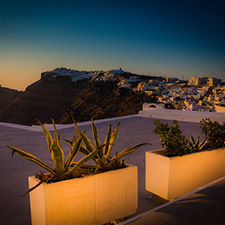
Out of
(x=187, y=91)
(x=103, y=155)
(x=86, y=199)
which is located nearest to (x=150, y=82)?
(x=187, y=91)

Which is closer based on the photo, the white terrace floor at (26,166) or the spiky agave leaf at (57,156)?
the spiky agave leaf at (57,156)

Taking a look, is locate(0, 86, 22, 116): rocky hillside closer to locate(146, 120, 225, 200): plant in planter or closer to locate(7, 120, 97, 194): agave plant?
locate(146, 120, 225, 200): plant in planter

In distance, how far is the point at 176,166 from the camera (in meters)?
2.28

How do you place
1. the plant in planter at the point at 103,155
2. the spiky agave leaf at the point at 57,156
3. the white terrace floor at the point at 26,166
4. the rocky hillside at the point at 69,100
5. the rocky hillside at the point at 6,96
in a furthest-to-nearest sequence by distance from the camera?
1. the rocky hillside at the point at 6,96
2. the rocky hillside at the point at 69,100
3. the white terrace floor at the point at 26,166
4. the plant in planter at the point at 103,155
5. the spiky agave leaf at the point at 57,156

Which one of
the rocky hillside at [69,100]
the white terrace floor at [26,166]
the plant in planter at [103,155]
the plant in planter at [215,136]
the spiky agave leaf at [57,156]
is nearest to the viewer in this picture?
the spiky agave leaf at [57,156]

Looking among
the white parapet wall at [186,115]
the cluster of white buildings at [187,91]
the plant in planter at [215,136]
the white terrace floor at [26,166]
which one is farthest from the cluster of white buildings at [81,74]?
the plant in planter at [215,136]

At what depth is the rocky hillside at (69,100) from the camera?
65.3 meters

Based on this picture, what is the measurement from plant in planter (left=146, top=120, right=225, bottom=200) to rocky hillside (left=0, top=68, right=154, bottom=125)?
178 ft

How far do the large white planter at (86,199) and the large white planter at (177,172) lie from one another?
47cm

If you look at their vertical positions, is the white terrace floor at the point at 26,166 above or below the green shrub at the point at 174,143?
below

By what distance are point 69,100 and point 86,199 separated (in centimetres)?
8935

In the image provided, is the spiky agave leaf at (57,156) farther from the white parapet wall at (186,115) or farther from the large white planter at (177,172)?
the white parapet wall at (186,115)

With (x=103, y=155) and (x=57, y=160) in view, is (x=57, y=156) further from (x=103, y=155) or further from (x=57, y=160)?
(x=103, y=155)

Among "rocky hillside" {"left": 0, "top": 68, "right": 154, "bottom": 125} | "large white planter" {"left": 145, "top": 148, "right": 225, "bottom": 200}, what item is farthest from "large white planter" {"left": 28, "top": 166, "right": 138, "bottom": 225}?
"rocky hillside" {"left": 0, "top": 68, "right": 154, "bottom": 125}
